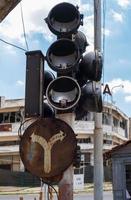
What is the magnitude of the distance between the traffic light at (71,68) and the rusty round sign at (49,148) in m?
0.22

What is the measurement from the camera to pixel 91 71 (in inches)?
195

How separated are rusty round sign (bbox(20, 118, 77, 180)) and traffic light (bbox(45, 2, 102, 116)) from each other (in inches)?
8.5

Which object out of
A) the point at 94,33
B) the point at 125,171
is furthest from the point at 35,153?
the point at 94,33

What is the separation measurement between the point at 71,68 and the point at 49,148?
2.75 feet

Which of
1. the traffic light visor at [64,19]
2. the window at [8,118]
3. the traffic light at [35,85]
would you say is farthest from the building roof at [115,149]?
the window at [8,118]

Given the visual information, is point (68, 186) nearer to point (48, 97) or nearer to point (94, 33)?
point (48, 97)

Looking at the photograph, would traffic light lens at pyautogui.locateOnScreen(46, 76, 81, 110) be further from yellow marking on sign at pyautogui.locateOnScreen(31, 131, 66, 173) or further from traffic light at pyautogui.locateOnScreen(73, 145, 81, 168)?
traffic light at pyautogui.locateOnScreen(73, 145, 81, 168)

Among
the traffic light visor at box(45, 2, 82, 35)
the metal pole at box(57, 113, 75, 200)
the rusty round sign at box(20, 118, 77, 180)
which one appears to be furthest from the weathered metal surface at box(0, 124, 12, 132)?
the metal pole at box(57, 113, 75, 200)

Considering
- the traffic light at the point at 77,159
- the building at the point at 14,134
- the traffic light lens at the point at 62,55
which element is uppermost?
the building at the point at 14,134

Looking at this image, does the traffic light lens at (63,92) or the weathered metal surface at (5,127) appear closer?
the traffic light lens at (63,92)

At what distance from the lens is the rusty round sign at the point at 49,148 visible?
4.59 m

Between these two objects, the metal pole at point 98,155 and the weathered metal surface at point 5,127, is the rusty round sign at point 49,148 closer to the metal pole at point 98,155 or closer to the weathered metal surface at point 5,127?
the metal pole at point 98,155

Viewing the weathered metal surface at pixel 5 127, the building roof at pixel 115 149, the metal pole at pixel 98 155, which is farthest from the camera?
the weathered metal surface at pixel 5 127

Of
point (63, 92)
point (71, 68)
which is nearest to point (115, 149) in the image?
point (63, 92)
